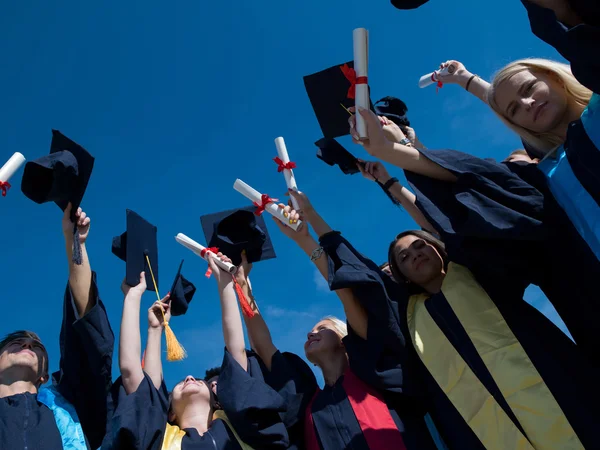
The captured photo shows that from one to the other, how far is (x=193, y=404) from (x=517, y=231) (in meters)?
2.46

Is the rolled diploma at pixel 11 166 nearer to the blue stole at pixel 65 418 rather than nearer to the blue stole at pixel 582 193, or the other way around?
the blue stole at pixel 65 418

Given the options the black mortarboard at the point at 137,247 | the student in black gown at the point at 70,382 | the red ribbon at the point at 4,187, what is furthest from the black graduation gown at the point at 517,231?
the red ribbon at the point at 4,187

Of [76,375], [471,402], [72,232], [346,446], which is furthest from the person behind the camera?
[72,232]

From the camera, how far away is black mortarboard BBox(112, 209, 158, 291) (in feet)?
13.2

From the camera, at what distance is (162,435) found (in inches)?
121

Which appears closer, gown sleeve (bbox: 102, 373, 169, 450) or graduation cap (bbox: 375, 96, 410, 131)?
gown sleeve (bbox: 102, 373, 169, 450)

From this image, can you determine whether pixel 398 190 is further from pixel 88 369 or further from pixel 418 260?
pixel 88 369

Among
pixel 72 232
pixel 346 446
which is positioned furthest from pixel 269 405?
pixel 72 232

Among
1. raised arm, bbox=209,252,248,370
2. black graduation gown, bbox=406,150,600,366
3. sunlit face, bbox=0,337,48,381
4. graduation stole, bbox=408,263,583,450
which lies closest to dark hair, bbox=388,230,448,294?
graduation stole, bbox=408,263,583,450

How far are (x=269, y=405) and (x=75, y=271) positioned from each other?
1.48 metres

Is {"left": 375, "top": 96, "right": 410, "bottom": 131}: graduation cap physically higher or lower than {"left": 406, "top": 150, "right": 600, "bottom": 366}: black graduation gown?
higher

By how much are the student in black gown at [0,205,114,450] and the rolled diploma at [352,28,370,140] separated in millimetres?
1920

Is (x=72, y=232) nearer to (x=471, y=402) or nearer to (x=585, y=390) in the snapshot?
(x=471, y=402)

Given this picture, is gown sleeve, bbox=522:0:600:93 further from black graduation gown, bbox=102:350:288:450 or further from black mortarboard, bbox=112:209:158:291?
black mortarboard, bbox=112:209:158:291
